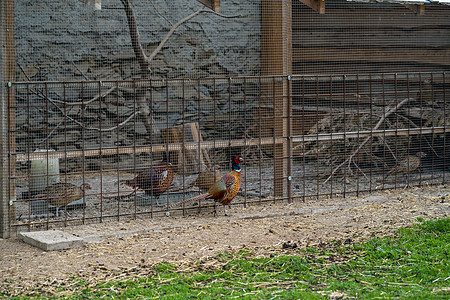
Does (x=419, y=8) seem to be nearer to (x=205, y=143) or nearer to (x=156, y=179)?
(x=205, y=143)

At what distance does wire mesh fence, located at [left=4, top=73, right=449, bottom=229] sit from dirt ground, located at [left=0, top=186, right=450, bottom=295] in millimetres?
266

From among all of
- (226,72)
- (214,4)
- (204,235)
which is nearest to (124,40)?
(226,72)

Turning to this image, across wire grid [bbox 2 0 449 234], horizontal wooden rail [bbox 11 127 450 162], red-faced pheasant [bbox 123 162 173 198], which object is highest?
wire grid [bbox 2 0 449 234]

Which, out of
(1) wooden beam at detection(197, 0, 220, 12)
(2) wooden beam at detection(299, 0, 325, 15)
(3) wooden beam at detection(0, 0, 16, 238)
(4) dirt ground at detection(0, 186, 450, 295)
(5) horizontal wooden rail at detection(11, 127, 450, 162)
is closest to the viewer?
(4) dirt ground at detection(0, 186, 450, 295)

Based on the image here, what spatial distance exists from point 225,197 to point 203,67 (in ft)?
13.0

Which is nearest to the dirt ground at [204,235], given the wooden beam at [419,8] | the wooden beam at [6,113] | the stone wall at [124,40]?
the wooden beam at [6,113]

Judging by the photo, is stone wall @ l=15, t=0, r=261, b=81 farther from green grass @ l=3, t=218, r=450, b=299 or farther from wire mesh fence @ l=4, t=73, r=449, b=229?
green grass @ l=3, t=218, r=450, b=299

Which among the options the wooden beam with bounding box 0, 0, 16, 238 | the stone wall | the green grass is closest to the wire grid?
the stone wall

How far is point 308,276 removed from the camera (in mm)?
4082

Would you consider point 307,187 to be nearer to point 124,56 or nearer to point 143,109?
point 143,109

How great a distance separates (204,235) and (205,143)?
1.52 meters

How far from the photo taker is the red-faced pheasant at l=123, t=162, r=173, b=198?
632cm

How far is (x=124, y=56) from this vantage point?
29.6 ft

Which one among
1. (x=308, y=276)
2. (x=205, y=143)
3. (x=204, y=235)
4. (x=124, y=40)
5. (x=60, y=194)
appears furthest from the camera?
(x=124, y=40)
